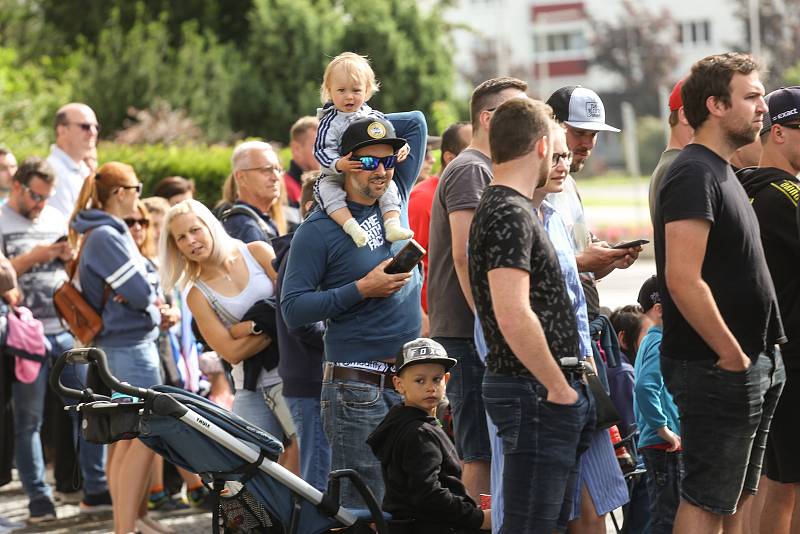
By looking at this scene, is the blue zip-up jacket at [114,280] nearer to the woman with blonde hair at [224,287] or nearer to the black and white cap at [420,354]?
the woman with blonde hair at [224,287]

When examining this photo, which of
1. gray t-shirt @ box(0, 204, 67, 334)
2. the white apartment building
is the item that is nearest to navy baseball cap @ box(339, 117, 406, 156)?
gray t-shirt @ box(0, 204, 67, 334)

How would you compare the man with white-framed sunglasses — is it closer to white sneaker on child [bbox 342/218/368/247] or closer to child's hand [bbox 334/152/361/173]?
child's hand [bbox 334/152/361/173]

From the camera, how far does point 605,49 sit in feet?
208

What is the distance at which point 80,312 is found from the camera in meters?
7.51

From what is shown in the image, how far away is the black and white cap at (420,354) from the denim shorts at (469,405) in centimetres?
44

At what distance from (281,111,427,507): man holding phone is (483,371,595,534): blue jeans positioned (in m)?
0.88

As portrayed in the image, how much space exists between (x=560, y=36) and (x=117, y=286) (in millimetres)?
71519

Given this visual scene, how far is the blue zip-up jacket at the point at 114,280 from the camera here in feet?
24.5

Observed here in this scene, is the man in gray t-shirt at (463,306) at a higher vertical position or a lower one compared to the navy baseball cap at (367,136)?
lower

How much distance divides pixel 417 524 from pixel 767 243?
1.86 m

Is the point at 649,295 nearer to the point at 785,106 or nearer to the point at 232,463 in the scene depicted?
the point at 785,106

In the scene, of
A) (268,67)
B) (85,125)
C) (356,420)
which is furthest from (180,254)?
(268,67)

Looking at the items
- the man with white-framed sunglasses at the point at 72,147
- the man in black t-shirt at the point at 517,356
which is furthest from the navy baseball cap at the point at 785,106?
the man with white-framed sunglasses at the point at 72,147

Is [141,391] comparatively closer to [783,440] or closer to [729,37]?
[783,440]
